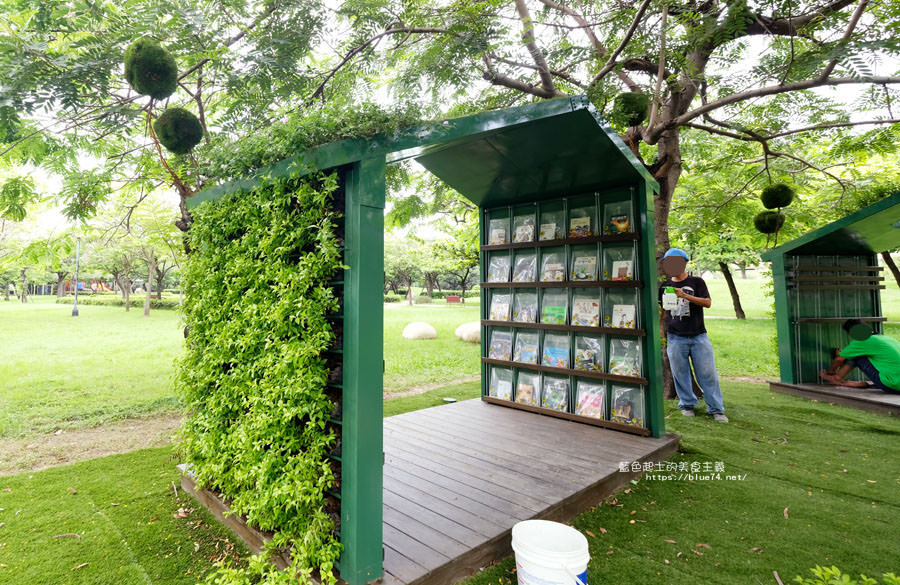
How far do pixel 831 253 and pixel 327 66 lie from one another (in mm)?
8132

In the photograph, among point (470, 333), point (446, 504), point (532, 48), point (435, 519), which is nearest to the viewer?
point (435, 519)

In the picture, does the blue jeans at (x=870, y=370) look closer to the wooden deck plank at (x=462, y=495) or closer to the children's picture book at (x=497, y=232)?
the children's picture book at (x=497, y=232)

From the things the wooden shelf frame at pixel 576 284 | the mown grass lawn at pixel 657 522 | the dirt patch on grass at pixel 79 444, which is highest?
the wooden shelf frame at pixel 576 284

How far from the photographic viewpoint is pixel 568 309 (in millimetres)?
4816

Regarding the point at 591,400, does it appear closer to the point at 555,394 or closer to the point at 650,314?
the point at 555,394

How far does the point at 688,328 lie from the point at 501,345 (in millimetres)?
2217

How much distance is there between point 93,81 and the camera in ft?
10.5

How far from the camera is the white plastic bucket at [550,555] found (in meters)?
1.91

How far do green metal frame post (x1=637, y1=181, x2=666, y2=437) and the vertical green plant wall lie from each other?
322 centimetres

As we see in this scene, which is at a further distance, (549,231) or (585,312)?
(549,231)

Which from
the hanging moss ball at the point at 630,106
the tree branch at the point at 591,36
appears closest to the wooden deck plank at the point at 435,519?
the hanging moss ball at the point at 630,106

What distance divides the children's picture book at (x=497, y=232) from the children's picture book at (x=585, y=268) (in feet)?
3.35

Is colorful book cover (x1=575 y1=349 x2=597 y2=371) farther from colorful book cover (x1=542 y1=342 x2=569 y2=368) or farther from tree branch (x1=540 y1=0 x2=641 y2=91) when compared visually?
tree branch (x1=540 y1=0 x2=641 y2=91)

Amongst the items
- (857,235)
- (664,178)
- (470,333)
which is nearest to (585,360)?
(664,178)
